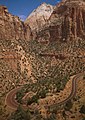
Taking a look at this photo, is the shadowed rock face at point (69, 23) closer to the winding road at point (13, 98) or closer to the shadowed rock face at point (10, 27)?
the shadowed rock face at point (10, 27)

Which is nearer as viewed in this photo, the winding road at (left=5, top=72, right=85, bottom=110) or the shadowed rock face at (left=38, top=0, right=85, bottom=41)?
the winding road at (left=5, top=72, right=85, bottom=110)

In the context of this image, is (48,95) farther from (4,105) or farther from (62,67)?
(62,67)

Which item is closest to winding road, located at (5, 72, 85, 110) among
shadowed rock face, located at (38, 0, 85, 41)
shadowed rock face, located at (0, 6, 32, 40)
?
shadowed rock face, located at (0, 6, 32, 40)

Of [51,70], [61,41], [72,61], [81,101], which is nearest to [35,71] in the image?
[51,70]

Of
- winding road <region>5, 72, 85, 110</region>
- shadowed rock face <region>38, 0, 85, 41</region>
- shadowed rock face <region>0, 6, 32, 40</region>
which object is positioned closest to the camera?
winding road <region>5, 72, 85, 110</region>

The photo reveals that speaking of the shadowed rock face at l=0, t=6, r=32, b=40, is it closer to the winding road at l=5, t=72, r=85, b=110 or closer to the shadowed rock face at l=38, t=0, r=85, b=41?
the shadowed rock face at l=38, t=0, r=85, b=41
